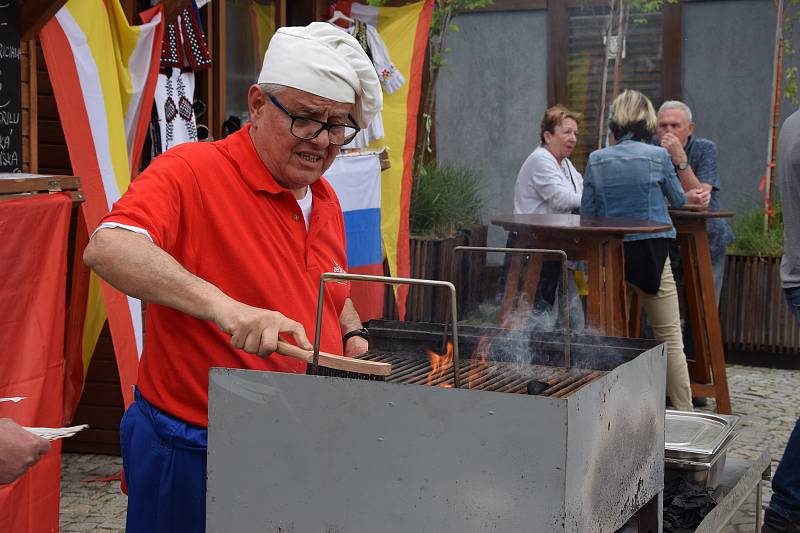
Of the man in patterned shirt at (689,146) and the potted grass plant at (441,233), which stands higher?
the man in patterned shirt at (689,146)

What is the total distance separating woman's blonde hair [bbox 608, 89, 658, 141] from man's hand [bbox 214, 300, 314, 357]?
4.85 meters

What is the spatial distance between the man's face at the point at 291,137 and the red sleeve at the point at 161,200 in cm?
21

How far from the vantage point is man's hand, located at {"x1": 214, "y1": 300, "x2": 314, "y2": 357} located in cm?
202

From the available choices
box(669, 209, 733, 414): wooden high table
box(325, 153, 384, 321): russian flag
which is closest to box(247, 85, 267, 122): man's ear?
box(325, 153, 384, 321): russian flag

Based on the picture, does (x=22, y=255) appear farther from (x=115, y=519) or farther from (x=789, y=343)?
(x=789, y=343)

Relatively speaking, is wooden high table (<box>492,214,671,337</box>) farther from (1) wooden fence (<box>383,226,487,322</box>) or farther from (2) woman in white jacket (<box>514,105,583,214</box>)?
(1) wooden fence (<box>383,226,487,322</box>)

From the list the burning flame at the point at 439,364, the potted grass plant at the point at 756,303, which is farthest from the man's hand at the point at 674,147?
the burning flame at the point at 439,364

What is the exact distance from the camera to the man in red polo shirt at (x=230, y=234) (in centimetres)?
238

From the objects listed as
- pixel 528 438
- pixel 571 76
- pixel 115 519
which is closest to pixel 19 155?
pixel 115 519

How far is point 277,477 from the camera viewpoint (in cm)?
211

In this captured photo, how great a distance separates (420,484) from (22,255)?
2.16 m

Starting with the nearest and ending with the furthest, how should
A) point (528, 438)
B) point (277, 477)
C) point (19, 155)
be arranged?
point (528, 438) < point (277, 477) < point (19, 155)

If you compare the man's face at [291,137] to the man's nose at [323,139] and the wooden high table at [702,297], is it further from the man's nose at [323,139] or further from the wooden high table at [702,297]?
the wooden high table at [702,297]

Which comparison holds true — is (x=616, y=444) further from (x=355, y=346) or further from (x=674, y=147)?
(x=674, y=147)
